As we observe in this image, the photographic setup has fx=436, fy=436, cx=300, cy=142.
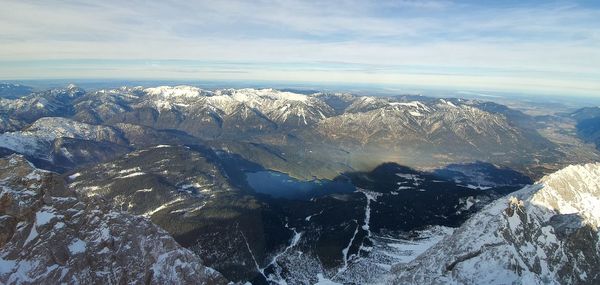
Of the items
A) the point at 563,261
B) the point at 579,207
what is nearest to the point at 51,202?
the point at 563,261

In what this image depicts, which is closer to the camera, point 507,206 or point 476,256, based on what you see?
point 476,256

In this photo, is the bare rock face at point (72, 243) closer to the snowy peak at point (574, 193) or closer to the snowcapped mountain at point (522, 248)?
the snowcapped mountain at point (522, 248)

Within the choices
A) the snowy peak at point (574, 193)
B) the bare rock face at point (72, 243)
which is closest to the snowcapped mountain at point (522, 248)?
the snowy peak at point (574, 193)

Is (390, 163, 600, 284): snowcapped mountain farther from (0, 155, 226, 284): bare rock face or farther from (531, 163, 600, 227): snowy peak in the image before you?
(0, 155, 226, 284): bare rock face

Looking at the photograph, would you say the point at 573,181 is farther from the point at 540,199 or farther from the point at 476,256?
the point at 476,256

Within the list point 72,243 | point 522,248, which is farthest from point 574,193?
point 72,243
